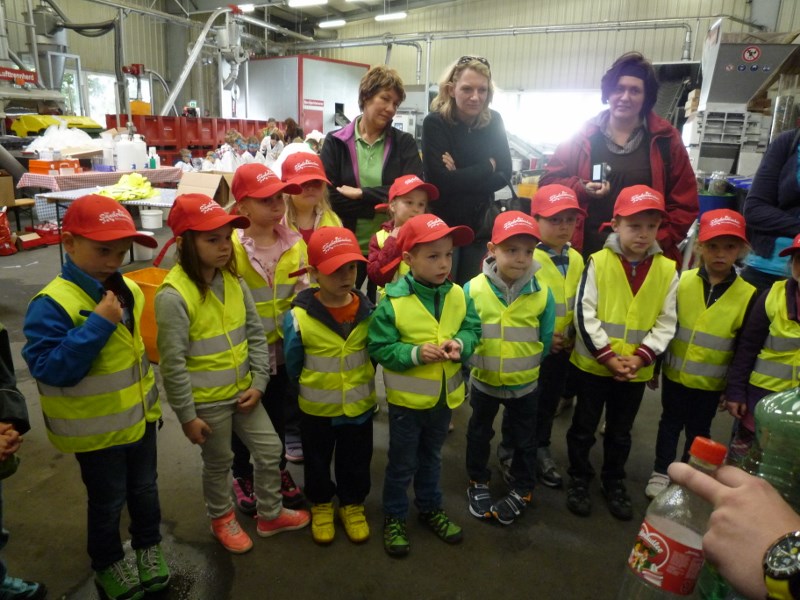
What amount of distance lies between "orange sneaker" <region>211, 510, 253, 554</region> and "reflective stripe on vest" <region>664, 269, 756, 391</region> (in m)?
1.88

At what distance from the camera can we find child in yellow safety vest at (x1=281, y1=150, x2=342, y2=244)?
2.24 metres

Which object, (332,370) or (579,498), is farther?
(579,498)

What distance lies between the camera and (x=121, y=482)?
65.9 inches

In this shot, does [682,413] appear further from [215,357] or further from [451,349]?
[215,357]

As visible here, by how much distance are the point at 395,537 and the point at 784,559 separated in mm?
1581

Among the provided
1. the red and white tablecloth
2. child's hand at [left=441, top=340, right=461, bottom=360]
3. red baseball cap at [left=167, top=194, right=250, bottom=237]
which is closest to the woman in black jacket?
red baseball cap at [left=167, top=194, right=250, bottom=237]

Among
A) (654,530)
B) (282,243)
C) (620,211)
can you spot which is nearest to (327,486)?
(282,243)

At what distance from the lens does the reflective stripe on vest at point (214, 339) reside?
1.78 m

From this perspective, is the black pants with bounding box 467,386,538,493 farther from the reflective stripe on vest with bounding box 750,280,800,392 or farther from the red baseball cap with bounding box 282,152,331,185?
the red baseball cap with bounding box 282,152,331,185

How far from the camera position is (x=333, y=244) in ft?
6.14

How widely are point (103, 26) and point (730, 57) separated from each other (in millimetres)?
11521

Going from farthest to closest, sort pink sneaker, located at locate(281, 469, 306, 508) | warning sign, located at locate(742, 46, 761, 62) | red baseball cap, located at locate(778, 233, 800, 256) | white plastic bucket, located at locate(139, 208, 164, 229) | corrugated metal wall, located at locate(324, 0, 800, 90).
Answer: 1. corrugated metal wall, located at locate(324, 0, 800, 90)
2. white plastic bucket, located at locate(139, 208, 164, 229)
3. warning sign, located at locate(742, 46, 761, 62)
4. pink sneaker, located at locate(281, 469, 306, 508)
5. red baseball cap, located at locate(778, 233, 800, 256)

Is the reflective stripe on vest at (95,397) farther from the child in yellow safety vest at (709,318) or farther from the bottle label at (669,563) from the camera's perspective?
the child in yellow safety vest at (709,318)

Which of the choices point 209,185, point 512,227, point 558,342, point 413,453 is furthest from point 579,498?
point 209,185
